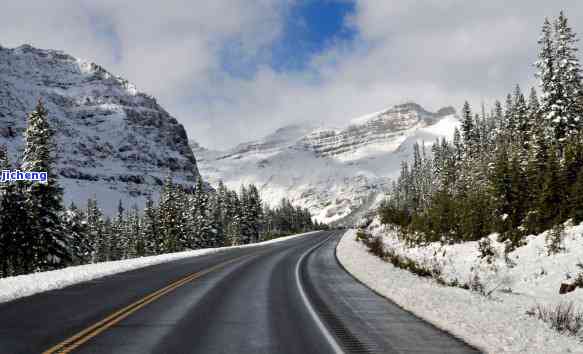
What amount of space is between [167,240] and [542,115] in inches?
1754

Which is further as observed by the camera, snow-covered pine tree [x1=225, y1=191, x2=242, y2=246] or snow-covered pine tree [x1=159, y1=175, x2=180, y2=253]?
snow-covered pine tree [x1=225, y1=191, x2=242, y2=246]

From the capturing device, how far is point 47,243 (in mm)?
39531

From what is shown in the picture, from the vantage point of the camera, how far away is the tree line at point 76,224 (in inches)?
1532

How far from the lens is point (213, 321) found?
399 inches

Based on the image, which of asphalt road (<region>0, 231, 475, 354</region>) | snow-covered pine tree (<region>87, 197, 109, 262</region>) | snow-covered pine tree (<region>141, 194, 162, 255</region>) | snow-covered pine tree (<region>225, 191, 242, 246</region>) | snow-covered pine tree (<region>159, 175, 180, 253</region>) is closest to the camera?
asphalt road (<region>0, 231, 475, 354</region>)

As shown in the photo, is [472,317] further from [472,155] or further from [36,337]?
[472,155]

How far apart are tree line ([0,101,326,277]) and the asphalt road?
86.8 ft

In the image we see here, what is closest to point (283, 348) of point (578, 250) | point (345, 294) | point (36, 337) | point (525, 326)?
point (36, 337)

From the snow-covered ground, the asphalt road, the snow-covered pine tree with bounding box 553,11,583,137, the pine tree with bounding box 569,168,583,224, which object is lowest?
the snow-covered ground

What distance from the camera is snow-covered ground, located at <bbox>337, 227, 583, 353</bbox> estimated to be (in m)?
8.68

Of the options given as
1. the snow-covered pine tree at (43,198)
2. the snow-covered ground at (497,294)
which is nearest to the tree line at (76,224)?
the snow-covered pine tree at (43,198)

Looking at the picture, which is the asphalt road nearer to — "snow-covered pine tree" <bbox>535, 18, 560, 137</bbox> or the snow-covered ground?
the snow-covered ground

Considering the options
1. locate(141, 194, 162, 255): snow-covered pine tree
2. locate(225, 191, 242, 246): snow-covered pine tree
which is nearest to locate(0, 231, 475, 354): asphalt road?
locate(141, 194, 162, 255): snow-covered pine tree

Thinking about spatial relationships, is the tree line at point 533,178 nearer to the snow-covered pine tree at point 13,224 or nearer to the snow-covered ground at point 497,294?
the snow-covered ground at point 497,294
